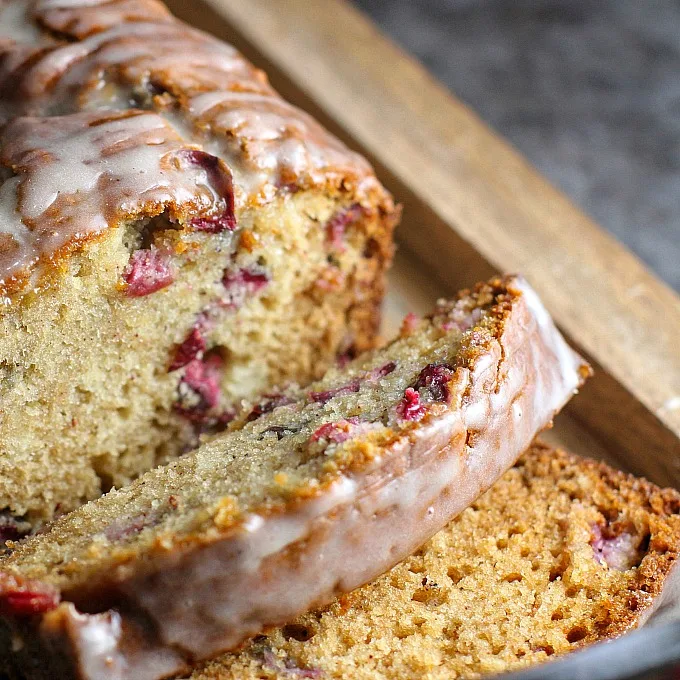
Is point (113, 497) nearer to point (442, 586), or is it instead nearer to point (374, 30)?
point (442, 586)

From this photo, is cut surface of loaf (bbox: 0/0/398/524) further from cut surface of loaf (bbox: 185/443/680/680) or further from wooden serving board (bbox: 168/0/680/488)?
cut surface of loaf (bbox: 185/443/680/680)

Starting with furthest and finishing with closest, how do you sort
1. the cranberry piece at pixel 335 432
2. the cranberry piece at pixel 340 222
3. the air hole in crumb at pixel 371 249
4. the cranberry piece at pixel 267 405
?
1. the air hole in crumb at pixel 371 249
2. the cranberry piece at pixel 340 222
3. the cranberry piece at pixel 267 405
4. the cranberry piece at pixel 335 432

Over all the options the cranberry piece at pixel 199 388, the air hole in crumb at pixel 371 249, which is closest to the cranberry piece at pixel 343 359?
the air hole in crumb at pixel 371 249

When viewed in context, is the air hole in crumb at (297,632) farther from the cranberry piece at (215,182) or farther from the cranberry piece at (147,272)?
the cranberry piece at (215,182)

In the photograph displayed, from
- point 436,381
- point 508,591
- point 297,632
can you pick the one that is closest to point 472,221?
point 436,381

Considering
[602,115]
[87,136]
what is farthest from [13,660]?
[602,115]

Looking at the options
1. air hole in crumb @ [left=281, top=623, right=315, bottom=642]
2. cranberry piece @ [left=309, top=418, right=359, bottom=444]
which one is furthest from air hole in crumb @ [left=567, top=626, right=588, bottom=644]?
cranberry piece @ [left=309, top=418, right=359, bottom=444]
